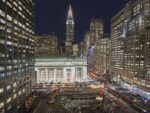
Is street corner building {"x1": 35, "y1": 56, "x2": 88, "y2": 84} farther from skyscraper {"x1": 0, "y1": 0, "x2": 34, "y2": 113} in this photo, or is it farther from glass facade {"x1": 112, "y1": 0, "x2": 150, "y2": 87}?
skyscraper {"x1": 0, "y1": 0, "x2": 34, "y2": 113}

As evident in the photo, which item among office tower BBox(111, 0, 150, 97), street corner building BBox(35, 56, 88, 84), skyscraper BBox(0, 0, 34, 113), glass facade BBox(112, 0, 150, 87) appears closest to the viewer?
skyscraper BBox(0, 0, 34, 113)

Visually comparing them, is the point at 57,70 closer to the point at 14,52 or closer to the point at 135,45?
the point at 135,45

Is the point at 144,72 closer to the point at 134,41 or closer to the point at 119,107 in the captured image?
the point at 134,41

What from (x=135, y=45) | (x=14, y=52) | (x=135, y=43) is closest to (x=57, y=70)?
(x=135, y=45)

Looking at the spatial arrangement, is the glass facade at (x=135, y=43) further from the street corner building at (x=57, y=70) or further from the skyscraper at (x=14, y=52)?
the skyscraper at (x=14, y=52)

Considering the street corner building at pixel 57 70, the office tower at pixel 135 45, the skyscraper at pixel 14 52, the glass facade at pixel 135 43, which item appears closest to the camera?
the skyscraper at pixel 14 52

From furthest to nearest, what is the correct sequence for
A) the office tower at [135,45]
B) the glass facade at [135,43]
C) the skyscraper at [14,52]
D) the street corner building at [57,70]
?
the street corner building at [57,70] < the glass facade at [135,43] < the office tower at [135,45] < the skyscraper at [14,52]

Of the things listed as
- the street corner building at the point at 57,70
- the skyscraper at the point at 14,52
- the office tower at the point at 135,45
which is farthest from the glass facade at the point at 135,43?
the skyscraper at the point at 14,52

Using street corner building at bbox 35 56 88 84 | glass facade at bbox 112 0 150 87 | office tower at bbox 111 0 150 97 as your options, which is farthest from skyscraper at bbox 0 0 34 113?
street corner building at bbox 35 56 88 84

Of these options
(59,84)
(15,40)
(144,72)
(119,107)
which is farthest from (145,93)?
(15,40)
